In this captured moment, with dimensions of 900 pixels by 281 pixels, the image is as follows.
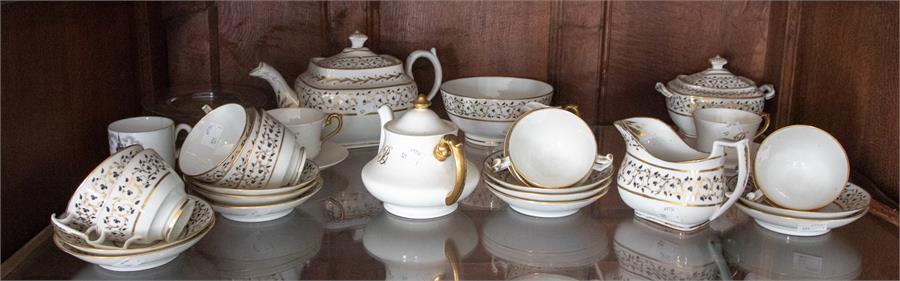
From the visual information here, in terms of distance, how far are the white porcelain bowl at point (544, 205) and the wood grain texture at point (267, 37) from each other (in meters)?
0.39

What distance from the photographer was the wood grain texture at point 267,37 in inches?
42.4

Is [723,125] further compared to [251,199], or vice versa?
[723,125]

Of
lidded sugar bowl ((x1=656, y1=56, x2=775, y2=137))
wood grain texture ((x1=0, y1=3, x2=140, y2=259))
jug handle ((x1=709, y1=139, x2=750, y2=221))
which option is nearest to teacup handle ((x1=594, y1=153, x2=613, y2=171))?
jug handle ((x1=709, y1=139, x2=750, y2=221))

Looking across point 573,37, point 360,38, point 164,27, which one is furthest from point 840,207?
point 164,27

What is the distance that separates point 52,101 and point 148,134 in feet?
0.28

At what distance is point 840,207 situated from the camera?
0.80 meters

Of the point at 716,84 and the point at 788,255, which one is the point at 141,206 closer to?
the point at 788,255

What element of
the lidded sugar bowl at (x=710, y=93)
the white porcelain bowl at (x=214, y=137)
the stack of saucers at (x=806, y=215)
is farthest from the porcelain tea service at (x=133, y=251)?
the lidded sugar bowl at (x=710, y=93)

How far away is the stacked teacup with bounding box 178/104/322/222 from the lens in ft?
2.47

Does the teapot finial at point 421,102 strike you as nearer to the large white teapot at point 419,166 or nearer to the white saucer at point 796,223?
the large white teapot at point 419,166

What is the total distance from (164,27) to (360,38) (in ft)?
0.82

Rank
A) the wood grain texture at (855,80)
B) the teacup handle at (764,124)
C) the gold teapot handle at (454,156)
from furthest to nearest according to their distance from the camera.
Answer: the teacup handle at (764,124), the wood grain texture at (855,80), the gold teapot handle at (454,156)

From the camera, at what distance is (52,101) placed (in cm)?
76

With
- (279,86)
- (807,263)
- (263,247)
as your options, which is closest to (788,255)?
(807,263)
